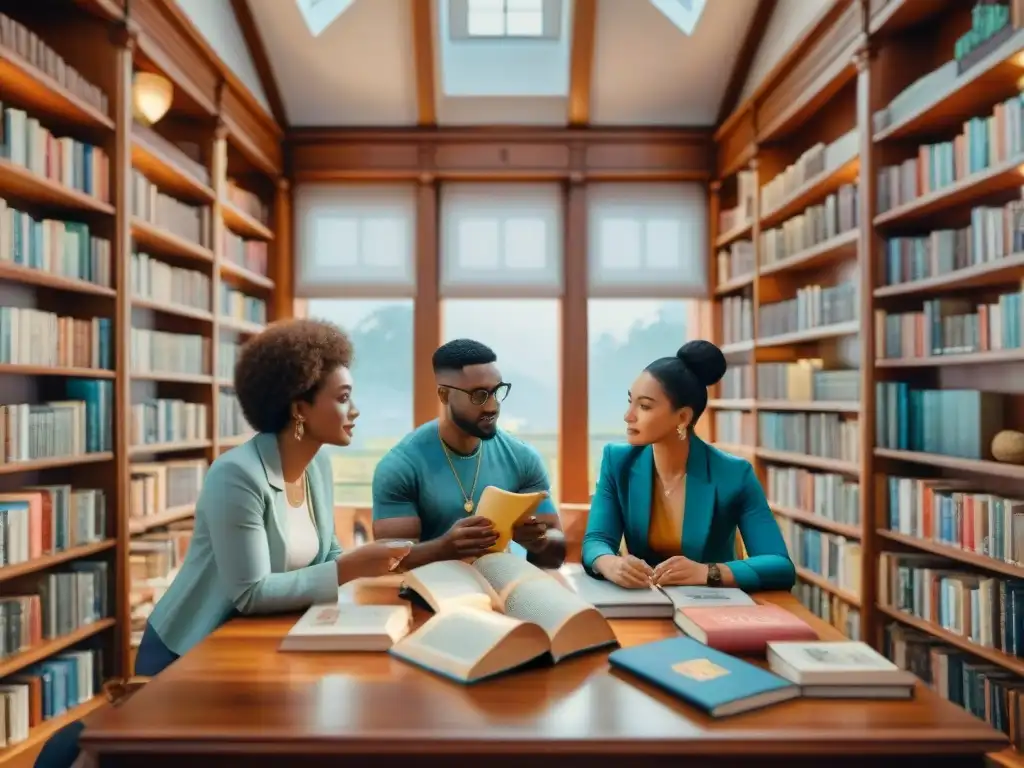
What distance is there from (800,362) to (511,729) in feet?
12.8

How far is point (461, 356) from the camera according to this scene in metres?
2.38

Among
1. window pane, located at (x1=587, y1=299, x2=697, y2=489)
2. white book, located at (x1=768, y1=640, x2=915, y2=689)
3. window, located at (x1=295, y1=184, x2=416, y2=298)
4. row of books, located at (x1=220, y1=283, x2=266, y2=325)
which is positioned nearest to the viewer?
white book, located at (x1=768, y1=640, x2=915, y2=689)

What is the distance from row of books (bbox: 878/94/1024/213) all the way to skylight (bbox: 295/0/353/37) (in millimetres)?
3732

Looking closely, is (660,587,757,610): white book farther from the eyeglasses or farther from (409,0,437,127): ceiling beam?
(409,0,437,127): ceiling beam

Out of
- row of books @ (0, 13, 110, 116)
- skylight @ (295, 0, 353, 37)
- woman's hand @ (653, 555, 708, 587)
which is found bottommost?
woman's hand @ (653, 555, 708, 587)

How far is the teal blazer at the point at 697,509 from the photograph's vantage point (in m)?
2.17

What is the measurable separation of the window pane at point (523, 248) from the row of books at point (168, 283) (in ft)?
7.18

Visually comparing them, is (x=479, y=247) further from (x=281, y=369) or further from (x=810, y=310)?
(x=281, y=369)

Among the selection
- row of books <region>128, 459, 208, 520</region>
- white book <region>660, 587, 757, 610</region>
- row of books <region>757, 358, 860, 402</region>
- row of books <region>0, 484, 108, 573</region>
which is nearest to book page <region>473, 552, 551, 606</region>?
white book <region>660, 587, 757, 610</region>

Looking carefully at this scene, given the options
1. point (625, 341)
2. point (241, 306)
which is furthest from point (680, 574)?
point (625, 341)

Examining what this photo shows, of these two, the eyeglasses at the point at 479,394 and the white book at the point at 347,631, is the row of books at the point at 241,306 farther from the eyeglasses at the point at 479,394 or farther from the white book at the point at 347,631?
the white book at the point at 347,631

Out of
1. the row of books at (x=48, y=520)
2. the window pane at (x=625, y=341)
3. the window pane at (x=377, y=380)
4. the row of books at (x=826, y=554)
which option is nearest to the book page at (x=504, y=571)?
the row of books at (x=48, y=520)

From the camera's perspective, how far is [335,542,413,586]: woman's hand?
5.85 feet

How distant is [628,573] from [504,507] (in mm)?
315
